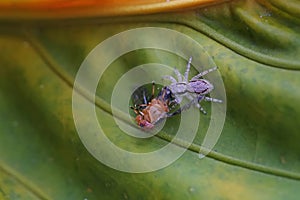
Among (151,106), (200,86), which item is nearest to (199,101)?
(200,86)

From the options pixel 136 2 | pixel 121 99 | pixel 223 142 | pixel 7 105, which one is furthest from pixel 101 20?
pixel 223 142

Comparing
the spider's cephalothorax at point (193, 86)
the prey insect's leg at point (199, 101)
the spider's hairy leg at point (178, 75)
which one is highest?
the spider's hairy leg at point (178, 75)

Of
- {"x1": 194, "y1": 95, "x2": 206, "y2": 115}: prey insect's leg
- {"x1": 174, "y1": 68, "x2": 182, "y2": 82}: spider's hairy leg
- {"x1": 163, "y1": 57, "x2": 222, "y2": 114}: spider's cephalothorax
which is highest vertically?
{"x1": 174, "y1": 68, "x2": 182, "y2": 82}: spider's hairy leg

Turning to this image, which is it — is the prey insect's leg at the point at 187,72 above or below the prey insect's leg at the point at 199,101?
above

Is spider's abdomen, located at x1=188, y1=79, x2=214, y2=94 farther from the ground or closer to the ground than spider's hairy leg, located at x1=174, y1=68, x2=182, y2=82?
closer to the ground

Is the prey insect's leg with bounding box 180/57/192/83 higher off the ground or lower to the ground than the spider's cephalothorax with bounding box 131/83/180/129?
higher

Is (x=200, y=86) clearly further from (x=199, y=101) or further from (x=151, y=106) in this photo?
(x=151, y=106)
